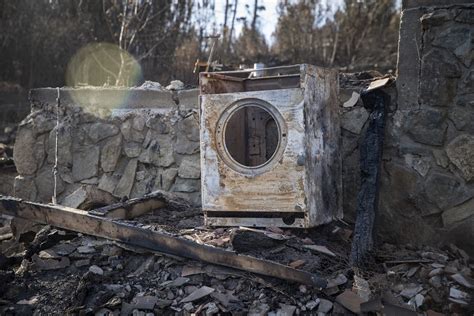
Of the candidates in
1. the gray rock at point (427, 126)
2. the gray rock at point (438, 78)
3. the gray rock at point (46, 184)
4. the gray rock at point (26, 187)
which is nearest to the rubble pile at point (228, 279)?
the gray rock at point (427, 126)

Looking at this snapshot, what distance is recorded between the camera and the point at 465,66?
3.62m

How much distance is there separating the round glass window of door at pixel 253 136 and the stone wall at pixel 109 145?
85 centimetres

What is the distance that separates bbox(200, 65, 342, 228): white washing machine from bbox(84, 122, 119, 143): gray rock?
166 centimetres

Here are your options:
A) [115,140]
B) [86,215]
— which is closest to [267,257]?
[86,215]

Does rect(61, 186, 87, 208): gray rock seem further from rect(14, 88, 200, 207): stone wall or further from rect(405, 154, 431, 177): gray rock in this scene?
rect(405, 154, 431, 177): gray rock

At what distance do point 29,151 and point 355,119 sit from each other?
345cm

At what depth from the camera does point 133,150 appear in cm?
514

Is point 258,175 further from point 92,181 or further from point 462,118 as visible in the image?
point 92,181

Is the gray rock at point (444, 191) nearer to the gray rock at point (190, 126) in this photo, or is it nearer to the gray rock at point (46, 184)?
the gray rock at point (190, 126)

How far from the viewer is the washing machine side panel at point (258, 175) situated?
349 centimetres

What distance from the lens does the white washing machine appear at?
3.50m

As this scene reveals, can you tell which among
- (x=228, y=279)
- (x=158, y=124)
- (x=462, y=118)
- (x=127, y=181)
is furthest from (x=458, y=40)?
(x=127, y=181)

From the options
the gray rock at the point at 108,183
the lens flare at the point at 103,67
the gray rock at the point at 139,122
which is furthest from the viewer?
the lens flare at the point at 103,67

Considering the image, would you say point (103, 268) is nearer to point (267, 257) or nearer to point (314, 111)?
point (267, 257)
